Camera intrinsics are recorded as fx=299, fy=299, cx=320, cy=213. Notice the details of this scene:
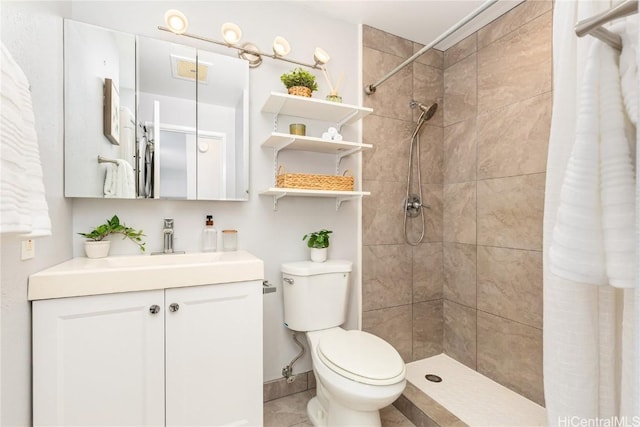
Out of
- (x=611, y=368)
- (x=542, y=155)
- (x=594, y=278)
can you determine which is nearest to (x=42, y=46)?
(x=594, y=278)

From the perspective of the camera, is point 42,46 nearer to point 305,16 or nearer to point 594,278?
point 305,16

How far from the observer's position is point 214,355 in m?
1.26

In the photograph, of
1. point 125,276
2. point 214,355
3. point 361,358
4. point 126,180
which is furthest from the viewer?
point 126,180

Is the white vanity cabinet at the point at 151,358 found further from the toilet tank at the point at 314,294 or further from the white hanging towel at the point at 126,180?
the white hanging towel at the point at 126,180

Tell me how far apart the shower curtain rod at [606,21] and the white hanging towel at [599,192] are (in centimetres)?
2

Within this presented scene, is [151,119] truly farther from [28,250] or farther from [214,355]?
[214,355]

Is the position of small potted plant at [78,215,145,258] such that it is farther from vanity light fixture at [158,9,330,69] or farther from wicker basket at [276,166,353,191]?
vanity light fixture at [158,9,330,69]

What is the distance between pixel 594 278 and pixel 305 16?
2060 millimetres

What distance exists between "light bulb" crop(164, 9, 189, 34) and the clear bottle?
0.97 metres

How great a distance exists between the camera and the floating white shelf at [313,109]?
1655 millimetres

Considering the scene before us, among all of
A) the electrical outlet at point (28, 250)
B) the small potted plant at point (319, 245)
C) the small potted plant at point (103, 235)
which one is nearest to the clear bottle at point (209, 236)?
the small potted plant at point (103, 235)

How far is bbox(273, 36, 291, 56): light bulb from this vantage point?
1.72 m

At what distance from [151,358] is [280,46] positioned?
169 cm

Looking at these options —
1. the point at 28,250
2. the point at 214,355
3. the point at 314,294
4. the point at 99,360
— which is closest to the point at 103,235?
the point at 28,250
